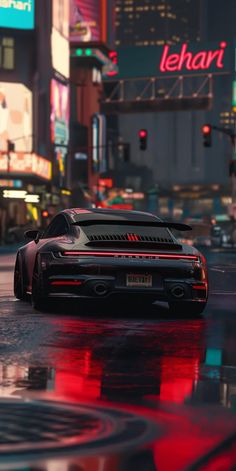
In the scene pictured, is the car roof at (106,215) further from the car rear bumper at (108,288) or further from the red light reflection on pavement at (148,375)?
the red light reflection on pavement at (148,375)

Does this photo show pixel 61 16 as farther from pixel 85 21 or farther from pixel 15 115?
pixel 85 21

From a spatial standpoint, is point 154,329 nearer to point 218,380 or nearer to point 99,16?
point 218,380

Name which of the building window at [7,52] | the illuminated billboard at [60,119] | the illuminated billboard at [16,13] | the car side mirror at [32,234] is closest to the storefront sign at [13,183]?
the building window at [7,52]

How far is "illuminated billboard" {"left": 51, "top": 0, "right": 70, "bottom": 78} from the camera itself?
106438 millimetres

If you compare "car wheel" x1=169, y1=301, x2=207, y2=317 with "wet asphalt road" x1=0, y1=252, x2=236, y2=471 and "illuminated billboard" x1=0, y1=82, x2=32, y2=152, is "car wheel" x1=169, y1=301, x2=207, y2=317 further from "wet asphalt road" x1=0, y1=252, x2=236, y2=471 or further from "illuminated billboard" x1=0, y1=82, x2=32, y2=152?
"illuminated billboard" x1=0, y1=82, x2=32, y2=152

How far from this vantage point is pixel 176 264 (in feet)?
47.6

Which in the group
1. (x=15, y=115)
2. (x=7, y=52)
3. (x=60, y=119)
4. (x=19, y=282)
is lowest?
(x=19, y=282)

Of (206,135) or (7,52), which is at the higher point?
(7,52)

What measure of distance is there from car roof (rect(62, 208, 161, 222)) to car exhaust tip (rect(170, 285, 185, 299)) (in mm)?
1294

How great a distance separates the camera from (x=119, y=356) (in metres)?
10.2

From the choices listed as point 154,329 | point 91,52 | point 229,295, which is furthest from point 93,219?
point 91,52

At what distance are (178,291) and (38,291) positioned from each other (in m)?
2.00

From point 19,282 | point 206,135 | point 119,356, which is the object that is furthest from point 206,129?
point 119,356

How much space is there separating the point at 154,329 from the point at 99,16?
13934 centimetres
